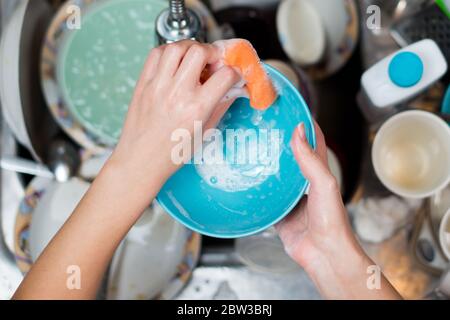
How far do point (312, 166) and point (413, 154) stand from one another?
0.84ft

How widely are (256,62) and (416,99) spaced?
32 cm

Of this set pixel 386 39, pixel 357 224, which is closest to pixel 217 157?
pixel 357 224

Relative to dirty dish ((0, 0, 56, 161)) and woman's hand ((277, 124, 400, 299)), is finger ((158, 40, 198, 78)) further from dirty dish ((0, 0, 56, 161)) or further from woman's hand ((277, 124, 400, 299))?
dirty dish ((0, 0, 56, 161))

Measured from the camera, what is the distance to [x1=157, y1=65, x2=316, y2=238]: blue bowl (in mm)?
546

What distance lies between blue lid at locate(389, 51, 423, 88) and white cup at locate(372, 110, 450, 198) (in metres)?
0.04

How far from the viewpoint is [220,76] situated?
19.1 inches

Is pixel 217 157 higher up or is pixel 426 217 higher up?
pixel 217 157

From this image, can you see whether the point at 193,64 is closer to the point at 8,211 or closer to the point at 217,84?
the point at 217,84

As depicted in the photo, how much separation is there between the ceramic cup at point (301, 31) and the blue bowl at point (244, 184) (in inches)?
9.3

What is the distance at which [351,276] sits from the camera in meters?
0.51

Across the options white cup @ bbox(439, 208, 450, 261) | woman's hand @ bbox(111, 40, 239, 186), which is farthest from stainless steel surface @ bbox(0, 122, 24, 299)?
white cup @ bbox(439, 208, 450, 261)

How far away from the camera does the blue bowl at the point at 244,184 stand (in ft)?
1.79
